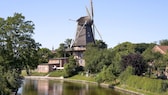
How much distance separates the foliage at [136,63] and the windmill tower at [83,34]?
30.4 meters

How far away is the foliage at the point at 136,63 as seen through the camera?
183 feet

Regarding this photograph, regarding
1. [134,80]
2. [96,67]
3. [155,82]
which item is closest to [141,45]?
[96,67]

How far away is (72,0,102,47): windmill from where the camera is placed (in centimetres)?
8619

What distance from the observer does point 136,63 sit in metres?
55.8

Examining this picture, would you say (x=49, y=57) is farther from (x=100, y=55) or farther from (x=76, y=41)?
(x=100, y=55)

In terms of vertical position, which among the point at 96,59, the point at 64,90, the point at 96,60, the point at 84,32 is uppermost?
the point at 84,32

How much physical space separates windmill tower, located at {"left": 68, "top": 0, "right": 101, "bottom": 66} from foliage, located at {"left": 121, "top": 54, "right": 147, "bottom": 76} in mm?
30384

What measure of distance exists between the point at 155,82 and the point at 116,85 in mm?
13479

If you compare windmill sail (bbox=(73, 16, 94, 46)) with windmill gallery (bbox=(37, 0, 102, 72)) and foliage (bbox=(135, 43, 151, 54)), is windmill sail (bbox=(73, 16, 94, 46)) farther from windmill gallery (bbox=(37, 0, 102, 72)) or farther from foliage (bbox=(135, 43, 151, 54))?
foliage (bbox=(135, 43, 151, 54))

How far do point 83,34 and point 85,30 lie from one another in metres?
1.23

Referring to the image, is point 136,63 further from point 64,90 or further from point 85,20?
point 85,20

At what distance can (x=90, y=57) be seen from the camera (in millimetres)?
74625

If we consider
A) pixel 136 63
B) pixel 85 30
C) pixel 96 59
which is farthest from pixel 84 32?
pixel 136 63

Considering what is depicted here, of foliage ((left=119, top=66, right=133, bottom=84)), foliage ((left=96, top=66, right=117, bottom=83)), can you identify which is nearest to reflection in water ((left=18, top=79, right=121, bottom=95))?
foliage ((left=96, top=66, right=117, bottom=83))
